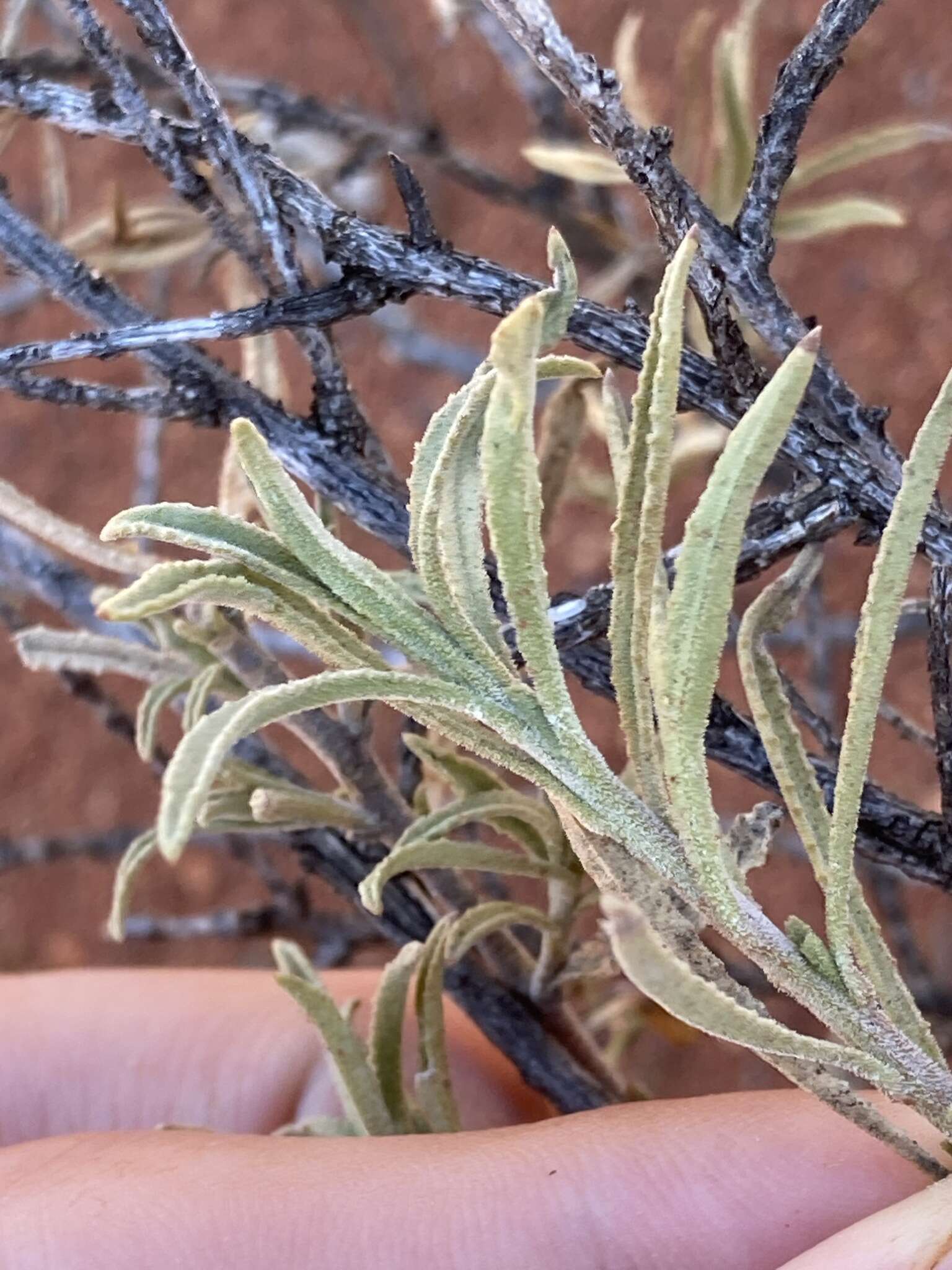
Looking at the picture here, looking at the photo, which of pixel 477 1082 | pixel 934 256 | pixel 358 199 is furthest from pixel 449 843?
pixel 934 256

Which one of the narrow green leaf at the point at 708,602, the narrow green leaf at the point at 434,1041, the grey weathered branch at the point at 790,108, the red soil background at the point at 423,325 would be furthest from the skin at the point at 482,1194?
the red soil background at the point at 423,325

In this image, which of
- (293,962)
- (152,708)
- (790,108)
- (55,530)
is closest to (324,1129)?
(293,962)

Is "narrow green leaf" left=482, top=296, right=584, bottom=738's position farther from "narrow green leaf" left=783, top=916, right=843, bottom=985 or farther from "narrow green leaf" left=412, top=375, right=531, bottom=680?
"narrow green leaf" left=783, top=916, right=843, bottom=985

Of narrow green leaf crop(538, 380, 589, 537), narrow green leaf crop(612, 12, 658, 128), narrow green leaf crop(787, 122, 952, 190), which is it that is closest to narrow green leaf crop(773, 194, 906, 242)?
narrow green leaf crop(787, 122, 952, 190)

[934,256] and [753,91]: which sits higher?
[753,91]

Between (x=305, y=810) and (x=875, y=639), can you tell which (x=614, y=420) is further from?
(x=305, y=810)

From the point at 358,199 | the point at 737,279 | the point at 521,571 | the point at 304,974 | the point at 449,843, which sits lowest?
the point at 304,974

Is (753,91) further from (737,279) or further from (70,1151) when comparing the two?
(70,1151)

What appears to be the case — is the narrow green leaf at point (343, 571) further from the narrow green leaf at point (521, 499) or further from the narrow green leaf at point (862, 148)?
the narrow green leaf at point (862, 148)
